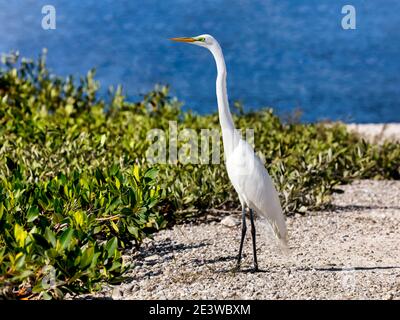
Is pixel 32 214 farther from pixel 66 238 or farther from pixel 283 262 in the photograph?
pixel 283 262

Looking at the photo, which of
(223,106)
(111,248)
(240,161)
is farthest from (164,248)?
(111,248)

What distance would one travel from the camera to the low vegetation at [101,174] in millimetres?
3484

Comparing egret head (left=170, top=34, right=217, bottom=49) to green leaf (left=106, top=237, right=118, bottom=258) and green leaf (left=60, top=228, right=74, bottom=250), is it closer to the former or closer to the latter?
green leaf (left=106, top=237, right=118, bottom=258)

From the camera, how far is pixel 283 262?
4.44 meters

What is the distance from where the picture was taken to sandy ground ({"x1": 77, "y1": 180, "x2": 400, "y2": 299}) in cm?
388

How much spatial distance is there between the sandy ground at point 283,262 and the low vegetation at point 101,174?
0.20m

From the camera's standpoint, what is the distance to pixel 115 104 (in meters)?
8.46

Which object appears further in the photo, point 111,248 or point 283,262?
point 283,262

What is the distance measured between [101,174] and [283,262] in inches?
46.5
